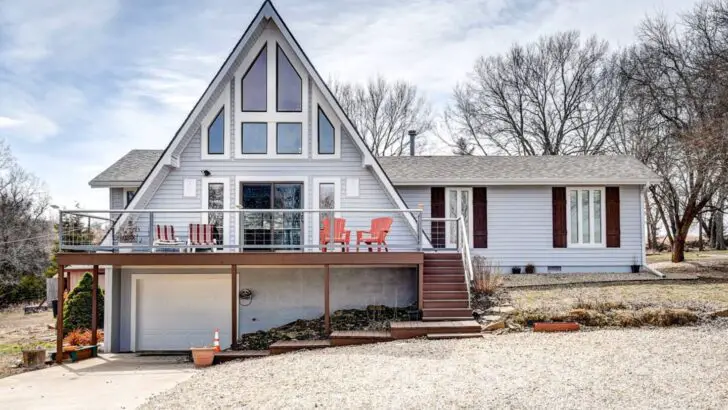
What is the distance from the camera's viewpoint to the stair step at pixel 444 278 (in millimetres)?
13398

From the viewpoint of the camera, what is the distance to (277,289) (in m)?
15.3

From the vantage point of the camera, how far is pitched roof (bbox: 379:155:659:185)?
1806 cm

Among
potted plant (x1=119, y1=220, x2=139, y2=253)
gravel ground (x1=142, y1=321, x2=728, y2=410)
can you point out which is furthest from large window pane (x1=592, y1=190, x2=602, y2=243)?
potted plant (x1=119, y1=220, x2=139, y2=253)

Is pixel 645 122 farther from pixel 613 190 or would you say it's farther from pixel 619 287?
pixel 619 287

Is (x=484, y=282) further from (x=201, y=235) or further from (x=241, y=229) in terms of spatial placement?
(x=201, y=235)

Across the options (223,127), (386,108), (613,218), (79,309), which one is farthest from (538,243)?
(386,108)

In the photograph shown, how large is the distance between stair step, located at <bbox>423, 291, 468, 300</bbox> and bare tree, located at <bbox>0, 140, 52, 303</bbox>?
914 inches

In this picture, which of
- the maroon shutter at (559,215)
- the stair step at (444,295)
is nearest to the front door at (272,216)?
the stair step at (444,295)

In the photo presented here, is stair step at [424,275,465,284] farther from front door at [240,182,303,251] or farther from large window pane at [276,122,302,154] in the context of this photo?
large window pane at [276,122,302,154]

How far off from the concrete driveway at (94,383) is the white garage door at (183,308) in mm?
2092

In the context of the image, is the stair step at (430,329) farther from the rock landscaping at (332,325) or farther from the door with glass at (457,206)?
the door with glass at (457,206)

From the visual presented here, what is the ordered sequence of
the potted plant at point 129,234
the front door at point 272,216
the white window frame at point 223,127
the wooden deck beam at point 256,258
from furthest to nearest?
the white window frame at point 223,127
the front door at point 272,216
the potted plant at point 129,234
the wooden deck beam at point 256,258

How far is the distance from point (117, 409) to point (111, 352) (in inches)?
282

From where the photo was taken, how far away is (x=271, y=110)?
15.7m
